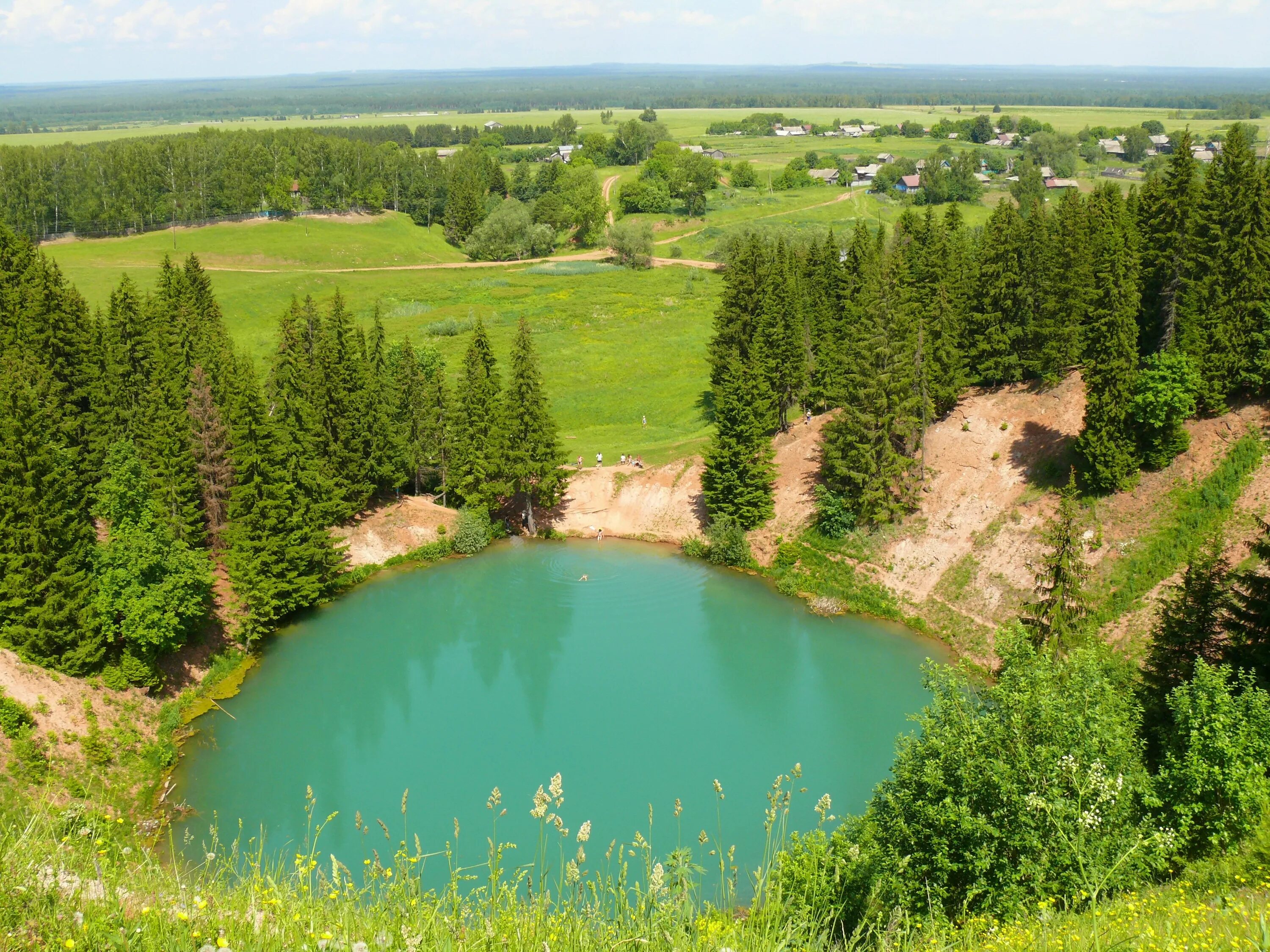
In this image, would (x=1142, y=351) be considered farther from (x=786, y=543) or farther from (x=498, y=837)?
(x=498, y=837)

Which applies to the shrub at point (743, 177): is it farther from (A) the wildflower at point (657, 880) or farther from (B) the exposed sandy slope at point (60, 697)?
(A) the wildflower at point (657, 880)

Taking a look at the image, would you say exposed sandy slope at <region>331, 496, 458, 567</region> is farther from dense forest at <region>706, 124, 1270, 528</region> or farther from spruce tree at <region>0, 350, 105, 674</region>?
dense forest at <region>706, 124, 1270, 528</region>

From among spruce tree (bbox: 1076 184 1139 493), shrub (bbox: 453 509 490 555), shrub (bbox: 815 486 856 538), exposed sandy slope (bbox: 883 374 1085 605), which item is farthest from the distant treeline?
spruce tree (bbox: 1076 184 1139 493)

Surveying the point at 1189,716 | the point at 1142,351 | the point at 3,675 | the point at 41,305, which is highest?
the point at 41,305

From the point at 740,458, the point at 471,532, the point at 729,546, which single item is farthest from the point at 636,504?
the point at 471,532

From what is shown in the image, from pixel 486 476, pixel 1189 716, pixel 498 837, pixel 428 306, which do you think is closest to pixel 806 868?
pixel 1189 716

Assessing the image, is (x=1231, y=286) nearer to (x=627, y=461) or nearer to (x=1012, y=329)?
(x=1012, y=329)
